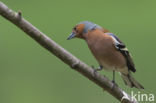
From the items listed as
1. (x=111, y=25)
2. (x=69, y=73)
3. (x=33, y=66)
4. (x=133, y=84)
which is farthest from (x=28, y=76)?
(x=133, y=84)

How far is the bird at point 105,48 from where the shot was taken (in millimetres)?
1448

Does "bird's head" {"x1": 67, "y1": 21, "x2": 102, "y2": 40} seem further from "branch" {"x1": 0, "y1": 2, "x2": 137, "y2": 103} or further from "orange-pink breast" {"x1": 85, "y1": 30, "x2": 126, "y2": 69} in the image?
"branch" {"x1": 0, "y1": 2, "x2": 137, "y2": 103}

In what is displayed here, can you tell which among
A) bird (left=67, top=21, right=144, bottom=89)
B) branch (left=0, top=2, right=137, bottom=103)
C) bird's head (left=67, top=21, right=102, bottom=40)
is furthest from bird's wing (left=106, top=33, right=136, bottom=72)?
branch (left=0, top=2, right=137, bottom=103)

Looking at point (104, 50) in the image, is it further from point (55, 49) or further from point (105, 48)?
point (55, 49)

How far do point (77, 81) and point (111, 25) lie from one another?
33 centimetres

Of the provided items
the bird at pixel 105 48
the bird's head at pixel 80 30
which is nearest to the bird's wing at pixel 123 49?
the bird at pixel 105 48

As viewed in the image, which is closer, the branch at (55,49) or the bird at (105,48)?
the branch at (55,49)

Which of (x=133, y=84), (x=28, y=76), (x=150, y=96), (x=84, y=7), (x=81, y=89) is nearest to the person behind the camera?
(x=133, y=84)

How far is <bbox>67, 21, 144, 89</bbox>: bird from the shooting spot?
1448 millimetres

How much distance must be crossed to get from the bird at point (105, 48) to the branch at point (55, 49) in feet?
0.99

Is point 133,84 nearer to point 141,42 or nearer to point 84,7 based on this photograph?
point 141,42

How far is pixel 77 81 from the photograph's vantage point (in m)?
2.20

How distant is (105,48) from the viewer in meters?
1.49

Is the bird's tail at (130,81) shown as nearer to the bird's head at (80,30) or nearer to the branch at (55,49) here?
the bird's head at (80,30)
